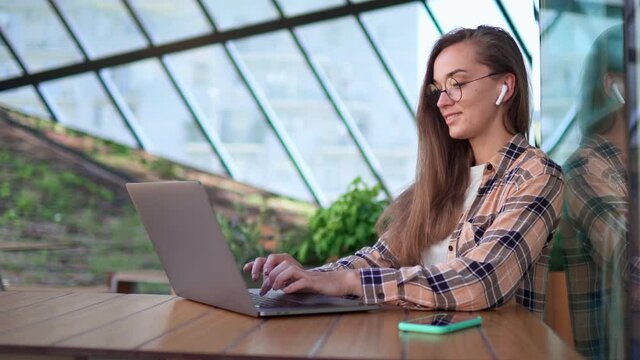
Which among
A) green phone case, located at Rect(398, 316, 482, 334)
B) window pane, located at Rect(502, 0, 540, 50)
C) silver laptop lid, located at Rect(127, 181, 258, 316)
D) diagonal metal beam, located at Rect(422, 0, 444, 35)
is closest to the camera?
green phone case, located at Rect(398, 316, 482, 334)

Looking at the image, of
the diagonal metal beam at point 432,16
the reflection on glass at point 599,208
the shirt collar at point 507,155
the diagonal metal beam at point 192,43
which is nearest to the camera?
the reflection on glass at point 599,208

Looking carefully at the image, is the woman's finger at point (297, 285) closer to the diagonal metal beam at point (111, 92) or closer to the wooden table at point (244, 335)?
the wooden table at point (244, 335)

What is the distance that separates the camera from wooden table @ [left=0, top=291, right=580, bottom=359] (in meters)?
1.32

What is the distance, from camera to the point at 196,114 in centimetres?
734

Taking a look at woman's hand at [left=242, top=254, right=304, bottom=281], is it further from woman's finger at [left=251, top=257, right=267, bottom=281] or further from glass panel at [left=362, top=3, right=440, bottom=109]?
glass panel at [left=362, top=3, right=440, bottom=109]

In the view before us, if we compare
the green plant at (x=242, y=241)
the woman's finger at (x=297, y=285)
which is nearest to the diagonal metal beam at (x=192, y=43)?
the green plant at (x=242, y=241)

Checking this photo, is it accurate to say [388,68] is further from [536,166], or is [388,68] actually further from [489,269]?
[489,269]

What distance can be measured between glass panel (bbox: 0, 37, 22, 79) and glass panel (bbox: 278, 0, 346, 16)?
8.30ft

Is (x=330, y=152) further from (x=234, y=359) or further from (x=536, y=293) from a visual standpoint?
(x=234, y=359)

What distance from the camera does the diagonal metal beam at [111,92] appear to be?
23.9ft

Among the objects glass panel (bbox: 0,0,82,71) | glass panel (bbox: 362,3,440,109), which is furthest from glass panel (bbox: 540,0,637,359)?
glass panel (bbox: 0,0,82,71)

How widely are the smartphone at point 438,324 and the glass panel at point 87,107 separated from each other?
6.15m

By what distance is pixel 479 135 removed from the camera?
2.37m

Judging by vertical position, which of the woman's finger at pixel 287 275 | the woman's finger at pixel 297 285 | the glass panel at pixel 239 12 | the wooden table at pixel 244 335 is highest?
the glass panel at pixel 239 12
